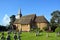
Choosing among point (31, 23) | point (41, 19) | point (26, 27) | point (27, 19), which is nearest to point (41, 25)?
point (41, 19)

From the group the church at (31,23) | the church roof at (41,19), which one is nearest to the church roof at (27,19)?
the church at (31,23)

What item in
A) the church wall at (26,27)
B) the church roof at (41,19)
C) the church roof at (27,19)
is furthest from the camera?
the church roof at (27,19)

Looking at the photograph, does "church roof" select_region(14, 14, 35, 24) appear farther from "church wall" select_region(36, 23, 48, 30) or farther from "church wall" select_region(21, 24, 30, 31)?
"church wall" select_region(36, 23, 48, 30)

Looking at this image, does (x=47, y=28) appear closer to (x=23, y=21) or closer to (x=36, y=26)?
(x=36, y=26)

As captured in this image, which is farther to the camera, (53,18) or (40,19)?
(53,18)

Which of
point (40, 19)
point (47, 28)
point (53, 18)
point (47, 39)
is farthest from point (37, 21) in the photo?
point (47, 39)

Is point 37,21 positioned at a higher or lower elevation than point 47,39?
higher

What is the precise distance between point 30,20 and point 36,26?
361 centimetres

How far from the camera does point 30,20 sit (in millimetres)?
79062

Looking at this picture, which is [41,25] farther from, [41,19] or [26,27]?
[26,27]

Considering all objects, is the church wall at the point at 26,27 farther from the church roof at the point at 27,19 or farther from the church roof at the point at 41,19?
the church roof at the point at 41,19

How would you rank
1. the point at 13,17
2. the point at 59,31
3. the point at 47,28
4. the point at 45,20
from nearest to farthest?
1. the point at 59,31
2. the point at 47,28
3. the point at 45,20
4. the point at 13,17

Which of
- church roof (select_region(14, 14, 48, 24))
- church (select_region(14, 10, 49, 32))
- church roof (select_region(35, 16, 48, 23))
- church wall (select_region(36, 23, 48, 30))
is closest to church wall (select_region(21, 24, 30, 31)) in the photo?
church (select_region(14, 10, 49, 32))

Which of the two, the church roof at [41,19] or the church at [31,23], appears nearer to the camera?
the church at [31,23]
